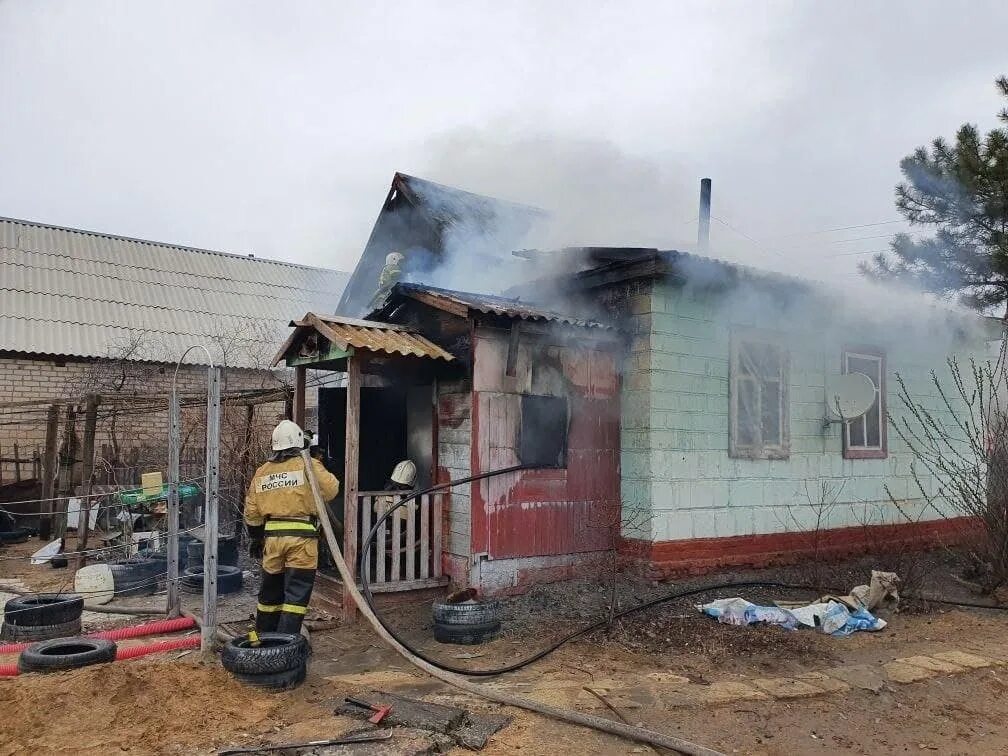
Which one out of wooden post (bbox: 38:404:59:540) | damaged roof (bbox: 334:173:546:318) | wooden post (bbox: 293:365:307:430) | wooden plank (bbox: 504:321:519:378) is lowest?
wooden post (bbox: 38:404:59:540)

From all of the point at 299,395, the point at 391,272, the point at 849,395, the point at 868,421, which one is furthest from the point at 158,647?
the point at 391,272

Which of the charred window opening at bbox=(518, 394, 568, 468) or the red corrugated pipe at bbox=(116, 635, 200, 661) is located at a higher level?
the charred window opening at bbox=(518, 394, 568, 468)

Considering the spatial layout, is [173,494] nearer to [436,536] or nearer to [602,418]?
[436,536]

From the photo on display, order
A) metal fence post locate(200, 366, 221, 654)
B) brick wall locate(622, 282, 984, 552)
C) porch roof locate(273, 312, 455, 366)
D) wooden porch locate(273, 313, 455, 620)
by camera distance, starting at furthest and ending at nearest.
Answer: brick wall locate(622, 282, 984, 552)
wooden porch locate(273, 313, 455, 620)
porch roof locate(273, 312, 455, 366)
metal fence post locate(200, 366, 221, 654)

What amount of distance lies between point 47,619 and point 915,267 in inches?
498

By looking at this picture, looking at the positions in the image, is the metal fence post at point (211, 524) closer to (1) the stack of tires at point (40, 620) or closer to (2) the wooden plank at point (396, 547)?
(1) the stack of tires at point (40, 620)

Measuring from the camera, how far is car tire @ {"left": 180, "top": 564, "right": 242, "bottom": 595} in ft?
27.5

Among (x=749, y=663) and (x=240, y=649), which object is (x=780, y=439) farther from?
(x=240, y=649)

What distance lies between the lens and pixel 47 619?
6465 mm

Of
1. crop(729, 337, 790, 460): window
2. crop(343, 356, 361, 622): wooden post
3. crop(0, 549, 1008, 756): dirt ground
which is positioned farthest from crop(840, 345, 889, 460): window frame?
crop(343, 356, 361, 622): wooden post

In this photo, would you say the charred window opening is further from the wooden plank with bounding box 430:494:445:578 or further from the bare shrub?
the bare shrub

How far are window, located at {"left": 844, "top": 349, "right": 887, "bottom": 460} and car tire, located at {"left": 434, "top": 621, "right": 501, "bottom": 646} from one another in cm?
587

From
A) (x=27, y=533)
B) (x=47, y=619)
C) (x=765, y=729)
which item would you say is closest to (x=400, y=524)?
(x=47, y=619)

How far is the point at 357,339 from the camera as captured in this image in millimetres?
7137
